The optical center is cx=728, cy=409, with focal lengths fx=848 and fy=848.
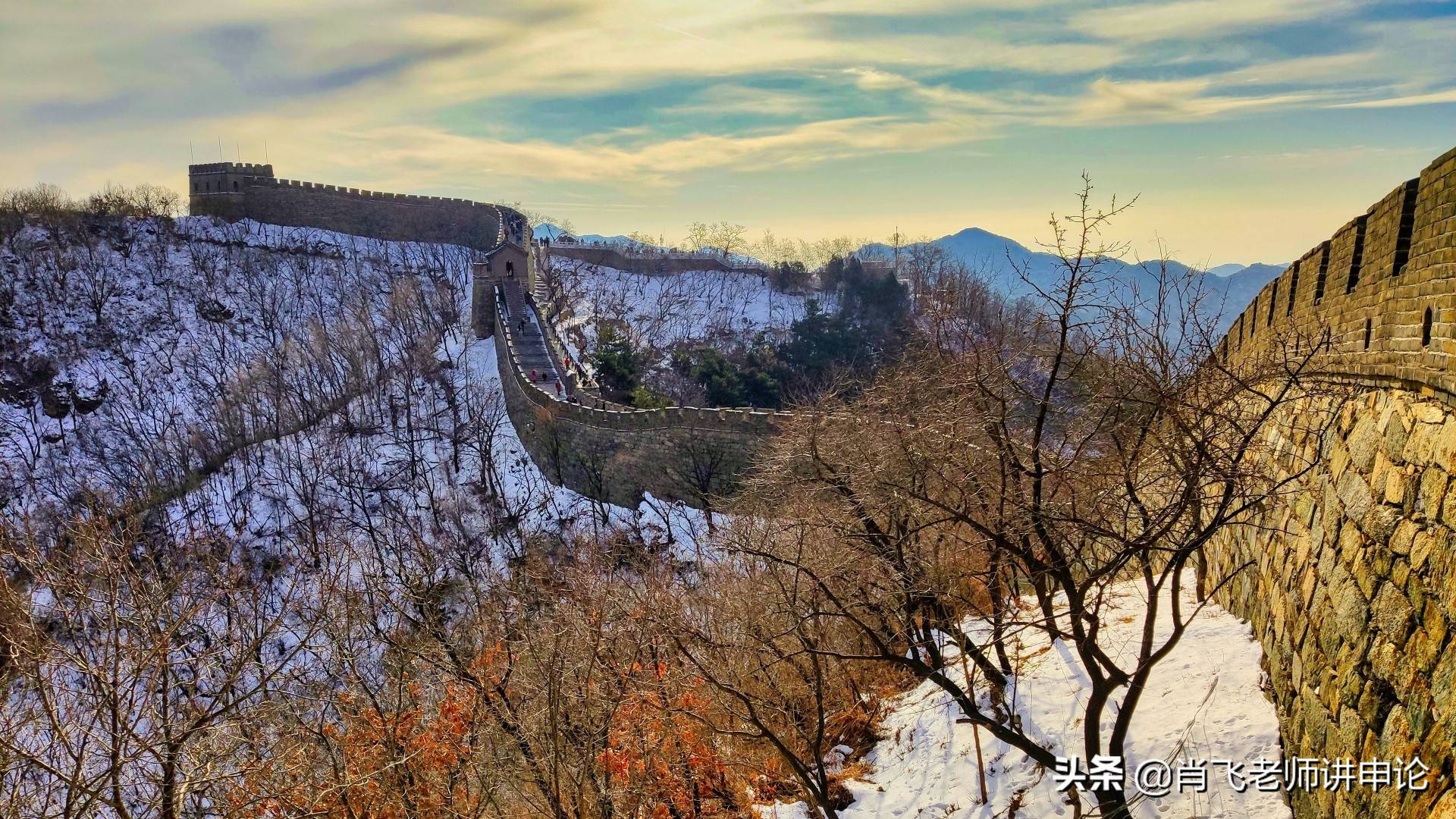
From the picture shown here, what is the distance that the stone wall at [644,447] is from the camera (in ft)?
64.4

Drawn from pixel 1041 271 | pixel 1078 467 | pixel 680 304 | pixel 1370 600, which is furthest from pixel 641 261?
pixel 1370 600

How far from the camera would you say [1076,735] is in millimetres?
6969

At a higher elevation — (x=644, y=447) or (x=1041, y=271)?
(x=1041, y=271)

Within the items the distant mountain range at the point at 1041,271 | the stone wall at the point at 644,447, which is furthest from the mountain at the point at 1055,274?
the stone wall at the point at 644,447

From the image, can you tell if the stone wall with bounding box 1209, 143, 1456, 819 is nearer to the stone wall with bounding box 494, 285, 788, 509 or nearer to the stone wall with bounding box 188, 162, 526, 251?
the stone wall with bounding box 494, 285, 788, 509

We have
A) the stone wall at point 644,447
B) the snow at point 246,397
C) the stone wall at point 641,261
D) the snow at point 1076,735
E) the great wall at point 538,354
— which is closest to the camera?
the snow at point 1076,735

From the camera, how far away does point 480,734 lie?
893cm

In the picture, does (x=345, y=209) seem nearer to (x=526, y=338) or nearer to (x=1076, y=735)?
(x=526, y=338)

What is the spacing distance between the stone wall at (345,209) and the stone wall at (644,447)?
14549 mm

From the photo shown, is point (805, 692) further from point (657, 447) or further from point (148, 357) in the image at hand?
point (148, 357)

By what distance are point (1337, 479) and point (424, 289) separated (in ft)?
104

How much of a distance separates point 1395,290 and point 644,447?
16.7 metres

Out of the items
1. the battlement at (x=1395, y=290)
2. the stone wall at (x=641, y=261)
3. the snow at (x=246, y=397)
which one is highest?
the stone wall at (x=641, y=261)

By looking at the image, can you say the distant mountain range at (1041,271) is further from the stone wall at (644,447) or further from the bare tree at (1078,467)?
the stone wall at (644,447)
